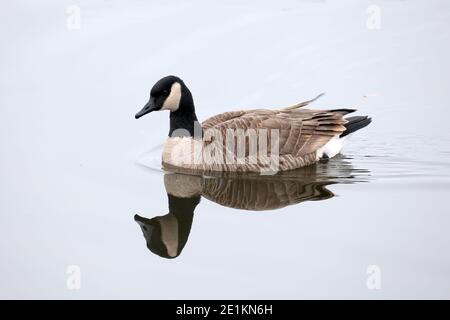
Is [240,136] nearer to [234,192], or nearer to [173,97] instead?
[234,192]

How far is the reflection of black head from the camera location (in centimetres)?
749

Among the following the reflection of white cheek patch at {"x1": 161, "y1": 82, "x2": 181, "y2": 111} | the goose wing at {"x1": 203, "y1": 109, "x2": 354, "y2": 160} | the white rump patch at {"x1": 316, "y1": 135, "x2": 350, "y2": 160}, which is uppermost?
the reflection of white cheek patch at {"x1": 161, "y1": 82, "x2": 181, "y2": 111}

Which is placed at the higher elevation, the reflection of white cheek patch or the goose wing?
the reflection of white cheek patch

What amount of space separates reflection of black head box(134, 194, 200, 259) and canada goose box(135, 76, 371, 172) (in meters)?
1.37

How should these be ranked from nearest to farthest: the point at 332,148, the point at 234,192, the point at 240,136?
1. the point at 234,192
2. the point at 240,136
3. the point at 332,148

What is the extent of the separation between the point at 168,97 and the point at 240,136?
1.18 metres

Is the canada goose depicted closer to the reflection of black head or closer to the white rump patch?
the white rump patch

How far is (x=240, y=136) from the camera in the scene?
9.77 m

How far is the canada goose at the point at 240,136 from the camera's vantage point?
9.84m

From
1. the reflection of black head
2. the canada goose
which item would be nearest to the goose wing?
the canada goose

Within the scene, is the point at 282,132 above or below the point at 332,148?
above

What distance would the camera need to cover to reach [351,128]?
35.1 feet

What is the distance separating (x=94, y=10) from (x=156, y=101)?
639 centimetres

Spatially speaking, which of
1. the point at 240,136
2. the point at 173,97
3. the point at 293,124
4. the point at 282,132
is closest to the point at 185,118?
the point at 173,97
